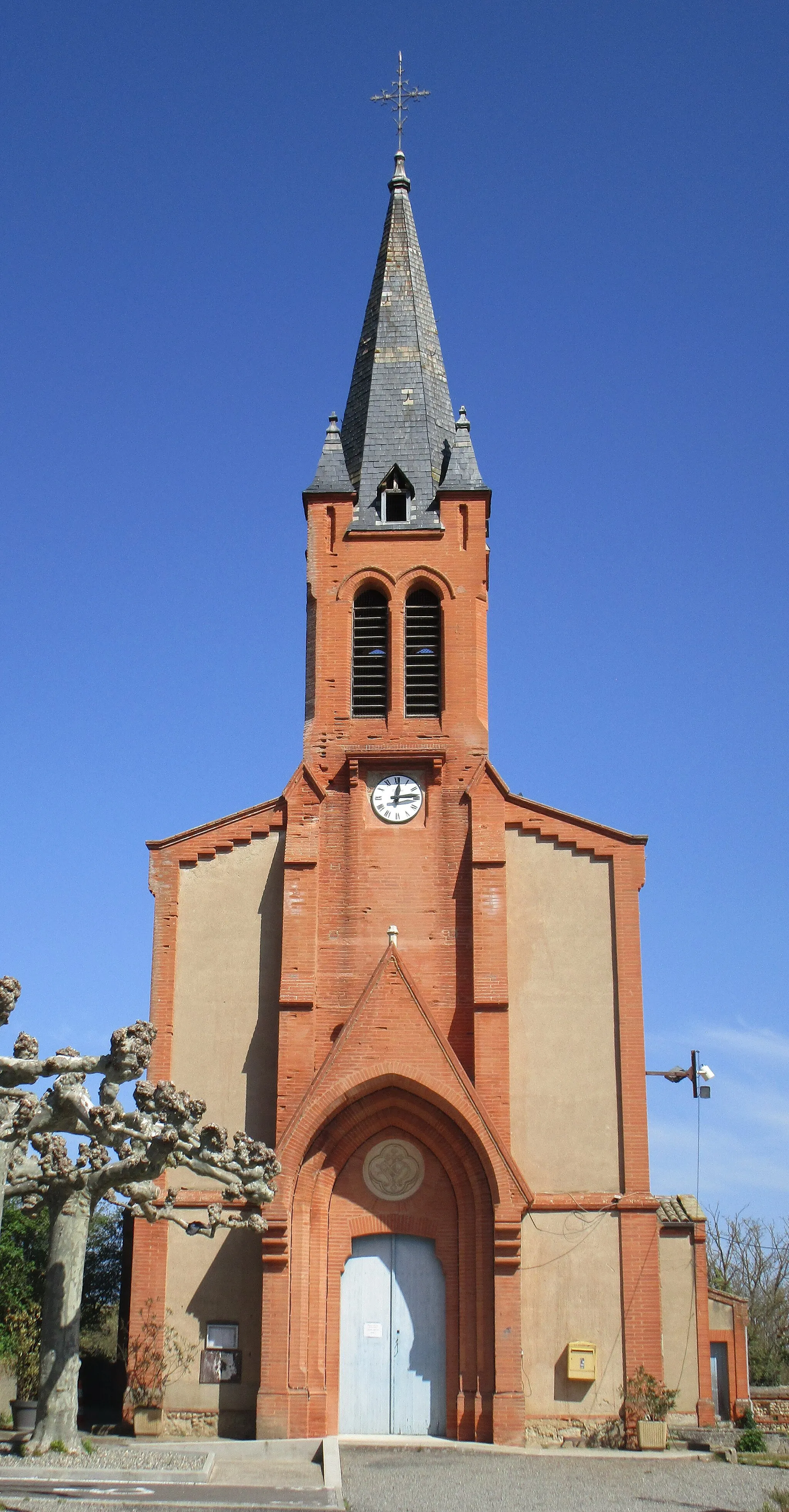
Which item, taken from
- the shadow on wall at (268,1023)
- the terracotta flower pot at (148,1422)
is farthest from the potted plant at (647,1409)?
Answer: the terracotta flower pot at (148,1422)

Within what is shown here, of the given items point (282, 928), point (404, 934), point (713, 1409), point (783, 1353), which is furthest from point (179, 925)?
point (783, 1353)

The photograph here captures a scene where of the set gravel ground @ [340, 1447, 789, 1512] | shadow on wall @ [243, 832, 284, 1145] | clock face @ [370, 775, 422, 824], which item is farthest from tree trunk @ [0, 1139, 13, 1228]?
clock face @ [370, 775, 422, 824]

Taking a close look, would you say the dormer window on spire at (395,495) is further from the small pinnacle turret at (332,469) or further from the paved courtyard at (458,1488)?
the paved courtyard at (458,1488)

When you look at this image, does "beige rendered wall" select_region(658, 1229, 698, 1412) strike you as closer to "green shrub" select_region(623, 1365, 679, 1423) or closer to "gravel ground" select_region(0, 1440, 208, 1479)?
"green shrub" select_region(623, 1365, 679, 1423)

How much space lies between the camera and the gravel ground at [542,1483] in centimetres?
1705

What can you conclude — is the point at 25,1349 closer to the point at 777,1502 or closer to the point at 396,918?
the point at 396,918

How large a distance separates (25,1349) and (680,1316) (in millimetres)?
10497

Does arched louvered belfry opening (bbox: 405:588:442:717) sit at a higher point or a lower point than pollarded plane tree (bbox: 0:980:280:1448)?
higher

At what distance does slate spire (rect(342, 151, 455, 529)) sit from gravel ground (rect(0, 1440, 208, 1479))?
16172mm

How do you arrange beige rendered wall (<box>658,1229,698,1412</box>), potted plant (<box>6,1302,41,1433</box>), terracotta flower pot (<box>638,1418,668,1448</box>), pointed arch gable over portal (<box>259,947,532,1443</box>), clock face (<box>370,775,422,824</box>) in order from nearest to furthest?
pointed arch gable over portal (<box>259,947,532,1443</box>) → terracotta flower pot (<box>638,1418,668,1448</box>) → potted plant (<box>6,1302,41,1433</box>) → beige rendered wall (<box>658,1229,698,1412</box>) → clock face (<box>370,775,422,824</box>)

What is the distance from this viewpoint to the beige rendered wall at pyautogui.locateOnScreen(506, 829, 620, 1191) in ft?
78.2

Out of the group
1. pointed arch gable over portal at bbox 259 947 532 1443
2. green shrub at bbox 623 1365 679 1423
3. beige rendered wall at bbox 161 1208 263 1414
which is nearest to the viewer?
pointed arch gable over portal at bbox 259 947 532 1443

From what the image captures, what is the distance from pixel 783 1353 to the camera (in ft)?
134

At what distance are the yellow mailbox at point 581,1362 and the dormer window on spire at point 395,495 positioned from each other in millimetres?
14945
